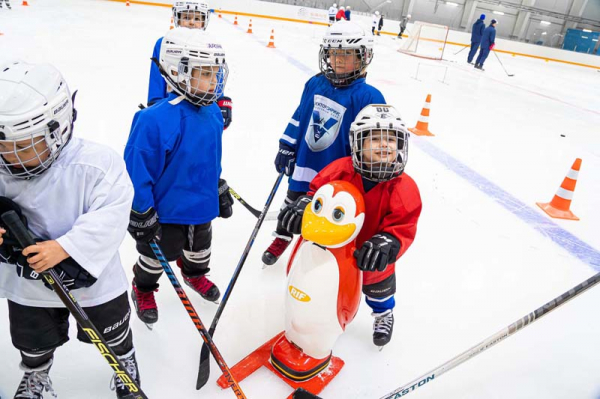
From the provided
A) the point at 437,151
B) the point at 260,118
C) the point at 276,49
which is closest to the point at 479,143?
the point at 437,151

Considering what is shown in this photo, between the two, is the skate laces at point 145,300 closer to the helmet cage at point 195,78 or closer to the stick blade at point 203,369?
the stick blade at point 203,369

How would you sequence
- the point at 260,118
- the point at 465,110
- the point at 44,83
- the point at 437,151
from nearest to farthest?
1. the point at 44,83
2. the point at 437,151
3. the point at 260,118
4. the point at 465,110

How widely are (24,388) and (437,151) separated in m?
3.89

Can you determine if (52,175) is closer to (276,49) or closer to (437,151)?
(437,151)

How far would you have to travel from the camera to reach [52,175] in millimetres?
971

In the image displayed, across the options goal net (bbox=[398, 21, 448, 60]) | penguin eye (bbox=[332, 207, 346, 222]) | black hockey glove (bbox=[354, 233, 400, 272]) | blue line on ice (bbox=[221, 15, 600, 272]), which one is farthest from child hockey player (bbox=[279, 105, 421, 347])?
goal net (bbox=[398, 21, 448, 60])

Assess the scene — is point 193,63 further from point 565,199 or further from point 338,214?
point 565,199

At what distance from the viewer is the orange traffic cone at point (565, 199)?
10.1 feet

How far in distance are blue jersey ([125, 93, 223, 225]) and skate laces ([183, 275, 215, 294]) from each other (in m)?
0.37

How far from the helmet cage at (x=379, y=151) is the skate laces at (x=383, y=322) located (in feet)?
2.24

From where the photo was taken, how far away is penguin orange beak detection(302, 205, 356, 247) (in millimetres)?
1200

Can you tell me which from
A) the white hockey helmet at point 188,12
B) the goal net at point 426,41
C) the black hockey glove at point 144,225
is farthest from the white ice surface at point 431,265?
the goal net at point 426,41

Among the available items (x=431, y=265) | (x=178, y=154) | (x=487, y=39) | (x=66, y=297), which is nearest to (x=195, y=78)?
(x=178, y=154)

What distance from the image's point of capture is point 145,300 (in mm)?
1656
